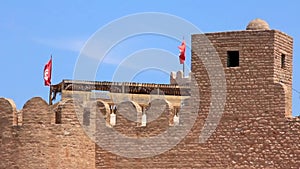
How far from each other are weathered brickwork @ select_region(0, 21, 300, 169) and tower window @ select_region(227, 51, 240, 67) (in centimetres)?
10

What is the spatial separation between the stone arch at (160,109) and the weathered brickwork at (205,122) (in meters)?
0.02

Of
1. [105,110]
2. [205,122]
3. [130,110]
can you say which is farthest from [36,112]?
[205,122]

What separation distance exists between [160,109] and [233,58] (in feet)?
6.99

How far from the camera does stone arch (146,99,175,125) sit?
24.2 meters

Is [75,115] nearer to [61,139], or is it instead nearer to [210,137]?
[61,139]

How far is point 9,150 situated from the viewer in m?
24.8

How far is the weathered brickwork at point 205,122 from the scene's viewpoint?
23016 millimetres

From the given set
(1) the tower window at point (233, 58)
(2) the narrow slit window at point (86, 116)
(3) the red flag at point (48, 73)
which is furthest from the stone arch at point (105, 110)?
(3) the red flag at point (48, 73)

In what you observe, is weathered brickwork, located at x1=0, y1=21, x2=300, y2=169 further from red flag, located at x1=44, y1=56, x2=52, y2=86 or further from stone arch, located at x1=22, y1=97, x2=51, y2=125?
red flag, located at x1=44, y1=56, x2=52, y2=86

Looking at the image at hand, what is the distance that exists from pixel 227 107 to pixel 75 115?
3.83 m

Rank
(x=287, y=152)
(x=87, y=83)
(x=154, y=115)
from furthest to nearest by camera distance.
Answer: (x=87, y=83)
(x=154, y=115)
(x=287, y=152)

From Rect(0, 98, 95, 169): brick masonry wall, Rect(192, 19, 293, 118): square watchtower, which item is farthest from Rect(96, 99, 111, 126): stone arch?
Rect(192, 19, 293, 118): square watchtower

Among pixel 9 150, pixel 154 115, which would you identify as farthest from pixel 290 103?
pixel 9 150

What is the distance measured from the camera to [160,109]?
24.3 metres
